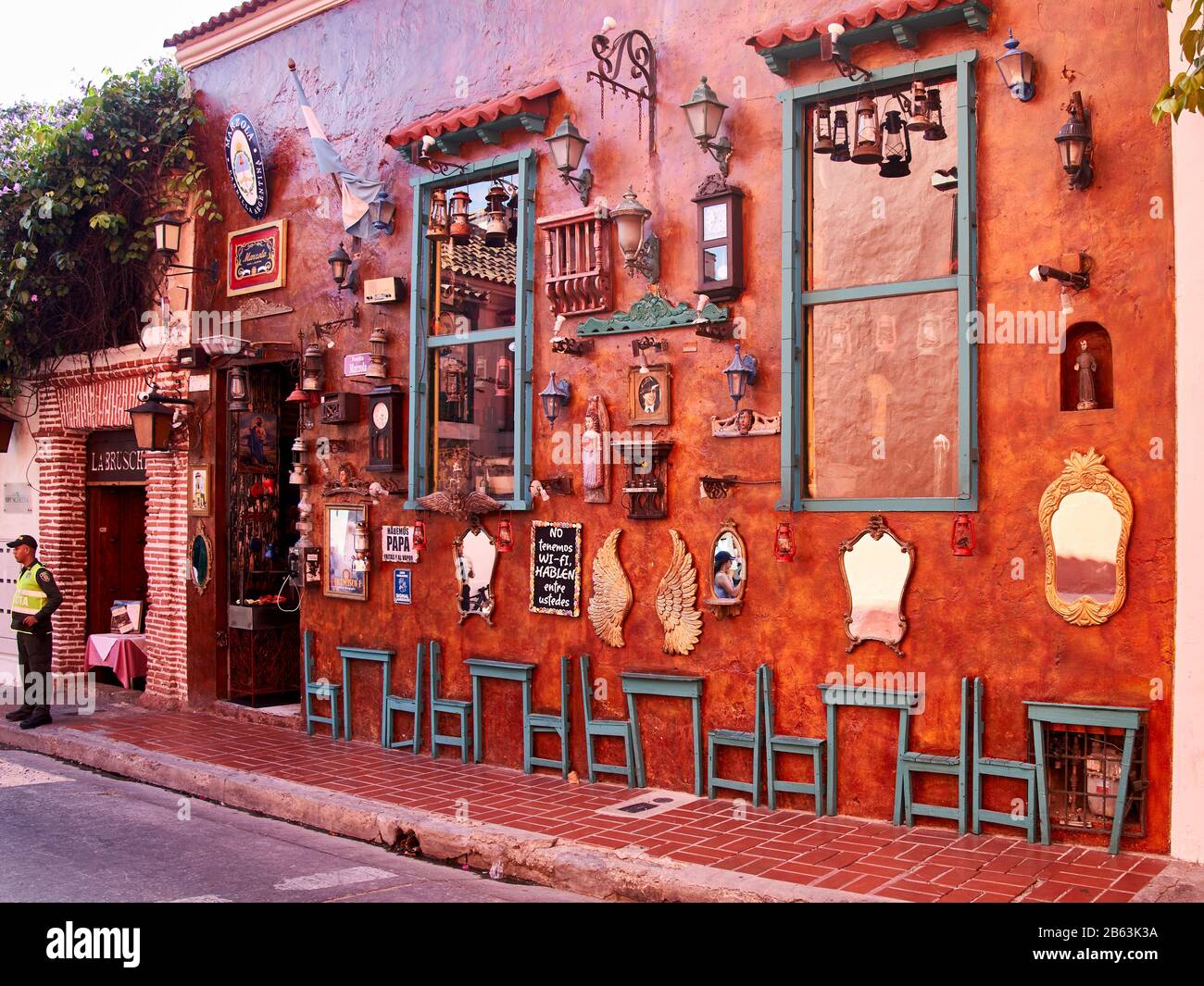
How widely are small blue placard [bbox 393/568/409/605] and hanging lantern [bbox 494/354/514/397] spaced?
182 centimetres

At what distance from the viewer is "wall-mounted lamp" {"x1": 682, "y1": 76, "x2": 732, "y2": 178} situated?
7746mm

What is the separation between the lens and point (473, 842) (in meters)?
6.98

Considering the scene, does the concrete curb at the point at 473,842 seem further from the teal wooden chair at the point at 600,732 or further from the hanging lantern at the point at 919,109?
the hanging lantern at the point at 919,109

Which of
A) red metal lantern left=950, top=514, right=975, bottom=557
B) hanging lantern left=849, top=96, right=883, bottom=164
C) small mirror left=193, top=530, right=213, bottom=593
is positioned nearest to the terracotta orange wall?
red metal lantern left=950, top=514, right=975, bottom=557

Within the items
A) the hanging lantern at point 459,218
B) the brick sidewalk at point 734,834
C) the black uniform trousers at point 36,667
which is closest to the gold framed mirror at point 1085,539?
the brick sidewalk at point 734,834

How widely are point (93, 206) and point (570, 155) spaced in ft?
23.1

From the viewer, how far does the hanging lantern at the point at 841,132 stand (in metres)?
7.41

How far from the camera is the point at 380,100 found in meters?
10.5

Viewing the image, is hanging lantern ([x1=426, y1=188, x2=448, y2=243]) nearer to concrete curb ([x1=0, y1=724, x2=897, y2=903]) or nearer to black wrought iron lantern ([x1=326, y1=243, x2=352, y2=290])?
black wrought iron lantern ([x1=326, y1=243, x2=352, y2=290])

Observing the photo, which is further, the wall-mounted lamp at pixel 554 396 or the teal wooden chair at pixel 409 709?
the teal wooden chair at pixel 409 709

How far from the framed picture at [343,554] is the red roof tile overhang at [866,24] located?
5328 millimetres
